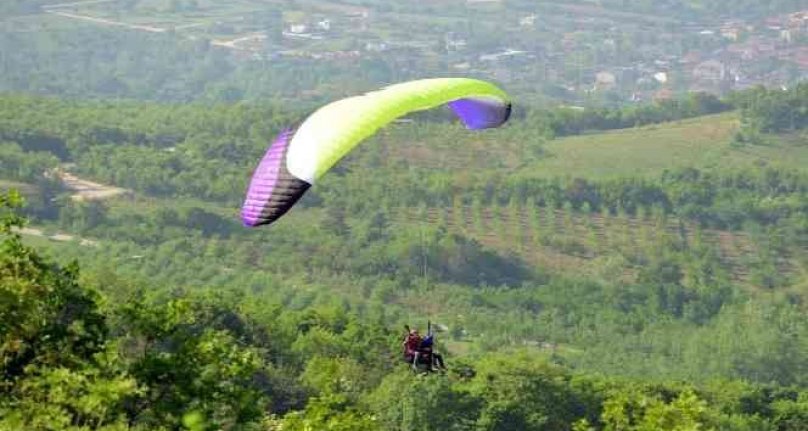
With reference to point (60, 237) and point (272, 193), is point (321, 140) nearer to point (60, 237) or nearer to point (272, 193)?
point (272, 193)

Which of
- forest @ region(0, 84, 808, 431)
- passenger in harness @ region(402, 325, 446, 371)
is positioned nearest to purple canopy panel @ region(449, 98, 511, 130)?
passenger in harness @ region(402, 325, 446, 371)

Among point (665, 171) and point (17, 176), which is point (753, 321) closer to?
point (665, 171)

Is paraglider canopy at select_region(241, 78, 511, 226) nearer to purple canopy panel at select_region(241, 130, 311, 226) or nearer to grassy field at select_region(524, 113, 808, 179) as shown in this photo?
purple canopy panel at select_region(241, 130, 311, 226)

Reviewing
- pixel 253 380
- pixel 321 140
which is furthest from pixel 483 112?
pixel 253 380

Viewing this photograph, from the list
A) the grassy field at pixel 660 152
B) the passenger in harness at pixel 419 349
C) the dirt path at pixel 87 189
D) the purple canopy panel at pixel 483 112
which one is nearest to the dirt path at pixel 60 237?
the dirt path at pixel 87 189

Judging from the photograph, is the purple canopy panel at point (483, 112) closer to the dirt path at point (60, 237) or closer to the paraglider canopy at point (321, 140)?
the paraglider canopy at point (321, 140)

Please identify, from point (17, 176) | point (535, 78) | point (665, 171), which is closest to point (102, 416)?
point (17, 176)
